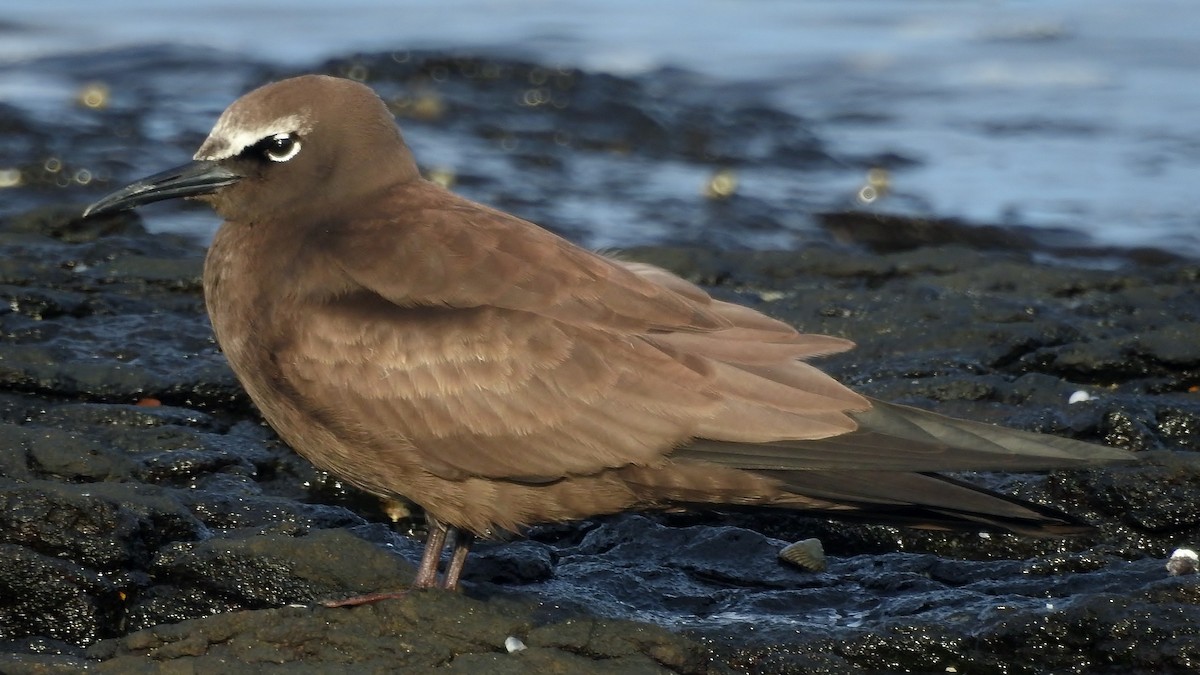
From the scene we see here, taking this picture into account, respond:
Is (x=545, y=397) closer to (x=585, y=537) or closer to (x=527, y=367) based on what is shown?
(x=527, y=367)

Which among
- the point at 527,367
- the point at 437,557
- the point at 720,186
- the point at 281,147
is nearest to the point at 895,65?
the point at 720,186

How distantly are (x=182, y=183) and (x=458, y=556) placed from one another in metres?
1.69

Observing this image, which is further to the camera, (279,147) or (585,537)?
(585,537)

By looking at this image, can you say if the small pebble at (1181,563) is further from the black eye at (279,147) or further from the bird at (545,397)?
the black eye at (279,147)

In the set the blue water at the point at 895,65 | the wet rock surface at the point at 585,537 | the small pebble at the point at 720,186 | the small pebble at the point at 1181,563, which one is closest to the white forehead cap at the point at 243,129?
the wet rock surface at the point at 585,537

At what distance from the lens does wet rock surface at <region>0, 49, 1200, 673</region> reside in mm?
5090

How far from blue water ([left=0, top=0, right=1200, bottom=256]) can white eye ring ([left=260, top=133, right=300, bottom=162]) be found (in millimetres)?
4748

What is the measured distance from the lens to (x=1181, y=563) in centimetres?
558

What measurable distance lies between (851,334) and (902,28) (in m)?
11.7

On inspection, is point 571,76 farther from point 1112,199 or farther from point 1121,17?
point 1121,17

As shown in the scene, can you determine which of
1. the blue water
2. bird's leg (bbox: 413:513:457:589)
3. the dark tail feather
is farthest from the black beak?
the blue water

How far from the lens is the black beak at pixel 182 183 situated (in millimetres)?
5941

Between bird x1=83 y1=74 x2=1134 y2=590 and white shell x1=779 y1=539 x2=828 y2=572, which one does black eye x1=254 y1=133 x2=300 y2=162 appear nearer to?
bird x1=83 y1=74 x2=1134 y2=590

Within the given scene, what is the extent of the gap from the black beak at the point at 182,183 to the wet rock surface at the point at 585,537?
35.8 inches
